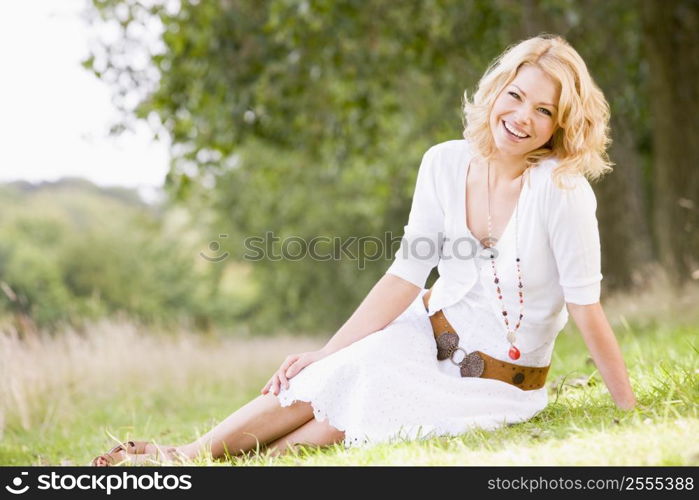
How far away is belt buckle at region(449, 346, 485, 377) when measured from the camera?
313 centimetres

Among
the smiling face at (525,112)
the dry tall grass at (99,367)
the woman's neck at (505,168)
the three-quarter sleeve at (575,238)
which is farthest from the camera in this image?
the dry tall grass at (99,367)

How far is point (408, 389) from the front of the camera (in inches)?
118

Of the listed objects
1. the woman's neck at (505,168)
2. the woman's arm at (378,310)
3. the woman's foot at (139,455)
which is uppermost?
the woman's neck at (505,168)

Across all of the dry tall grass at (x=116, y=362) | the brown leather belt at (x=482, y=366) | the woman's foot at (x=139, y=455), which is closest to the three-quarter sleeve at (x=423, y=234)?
the brown leather belt at (x=482, y=366)

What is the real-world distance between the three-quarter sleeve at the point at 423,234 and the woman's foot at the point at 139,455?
44.6 inches

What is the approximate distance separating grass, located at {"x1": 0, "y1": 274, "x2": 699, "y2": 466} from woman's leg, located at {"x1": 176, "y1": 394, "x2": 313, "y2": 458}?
3.3 inches

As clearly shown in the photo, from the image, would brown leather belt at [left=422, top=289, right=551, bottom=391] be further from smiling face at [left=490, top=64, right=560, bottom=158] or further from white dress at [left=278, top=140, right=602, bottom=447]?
smiling face at [left=490, top=64, right=560, bottom=158]

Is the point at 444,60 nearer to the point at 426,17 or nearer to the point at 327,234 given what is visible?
→ the point at 426,17

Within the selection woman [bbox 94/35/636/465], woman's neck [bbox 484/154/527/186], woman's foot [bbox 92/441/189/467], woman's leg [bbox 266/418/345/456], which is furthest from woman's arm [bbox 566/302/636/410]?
woman's foot [bbox 92/441/189/467]

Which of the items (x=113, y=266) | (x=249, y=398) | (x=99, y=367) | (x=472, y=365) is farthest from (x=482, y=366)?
(x=113, y=266)

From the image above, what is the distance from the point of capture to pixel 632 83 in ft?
33.1

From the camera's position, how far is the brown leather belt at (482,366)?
3.13m

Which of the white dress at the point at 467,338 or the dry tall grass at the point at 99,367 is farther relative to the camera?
the dry tall grass at the point at 99,367

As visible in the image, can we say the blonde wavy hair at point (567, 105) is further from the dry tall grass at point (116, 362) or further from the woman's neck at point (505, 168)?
the dry tall grass at point (116, 362)
